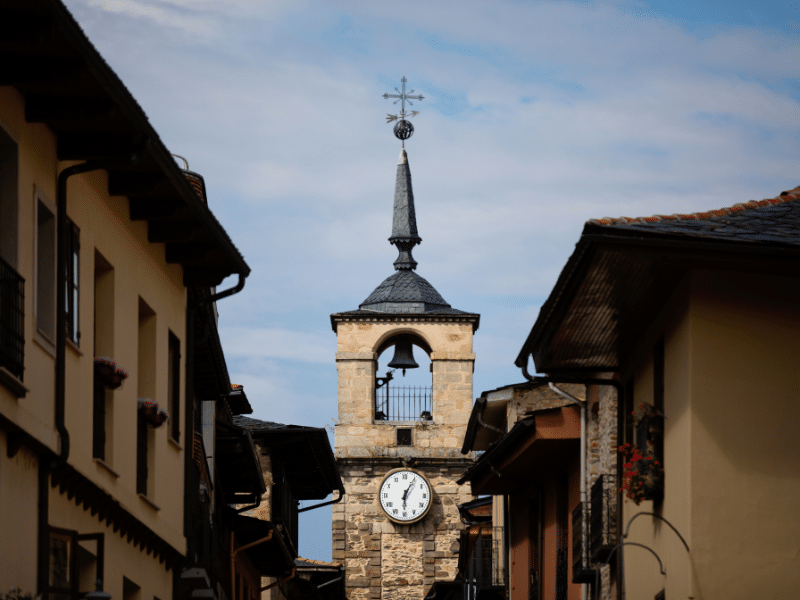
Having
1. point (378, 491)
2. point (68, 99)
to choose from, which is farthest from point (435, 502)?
point (68, 99)

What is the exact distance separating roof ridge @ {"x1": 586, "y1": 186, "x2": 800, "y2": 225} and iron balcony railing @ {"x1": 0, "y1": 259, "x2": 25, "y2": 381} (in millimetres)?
4347

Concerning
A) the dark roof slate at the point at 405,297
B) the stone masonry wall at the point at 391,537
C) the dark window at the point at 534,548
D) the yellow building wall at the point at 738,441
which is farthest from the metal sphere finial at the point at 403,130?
the yellow building wall at the point at 738,441

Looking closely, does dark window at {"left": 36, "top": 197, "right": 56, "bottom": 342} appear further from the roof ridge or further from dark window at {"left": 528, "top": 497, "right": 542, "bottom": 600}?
dark window at {"left": 528, "top": 497, "right": 542, "bottom": 600}

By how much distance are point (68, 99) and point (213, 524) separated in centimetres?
979

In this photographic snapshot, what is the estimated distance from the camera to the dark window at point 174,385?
55.7ft

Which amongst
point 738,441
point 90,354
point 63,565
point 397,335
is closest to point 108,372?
point 90,354

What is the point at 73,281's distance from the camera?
40.8 feet

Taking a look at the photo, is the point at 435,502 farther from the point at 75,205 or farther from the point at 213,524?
the point at 75,205

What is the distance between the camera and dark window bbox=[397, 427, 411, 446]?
5325 cm

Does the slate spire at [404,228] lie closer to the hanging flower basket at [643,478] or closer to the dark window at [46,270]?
the hanging flower basket at [643,478]

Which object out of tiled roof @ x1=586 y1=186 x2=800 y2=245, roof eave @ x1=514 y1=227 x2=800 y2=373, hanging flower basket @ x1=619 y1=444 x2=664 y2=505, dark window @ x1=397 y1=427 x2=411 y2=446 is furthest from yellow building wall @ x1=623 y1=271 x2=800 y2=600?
dark window @ x1=397 y1=427 x2=411 y2=446

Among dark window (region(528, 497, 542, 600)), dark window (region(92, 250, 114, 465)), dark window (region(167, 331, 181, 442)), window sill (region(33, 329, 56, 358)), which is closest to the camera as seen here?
window sill (region(33, 329, 56, 358))

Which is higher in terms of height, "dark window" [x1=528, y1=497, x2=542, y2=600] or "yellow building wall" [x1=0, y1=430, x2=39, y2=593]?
"yellow building wall" [x1=0, y1=430, x2=39, y2=593]

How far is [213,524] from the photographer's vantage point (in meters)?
20.2
